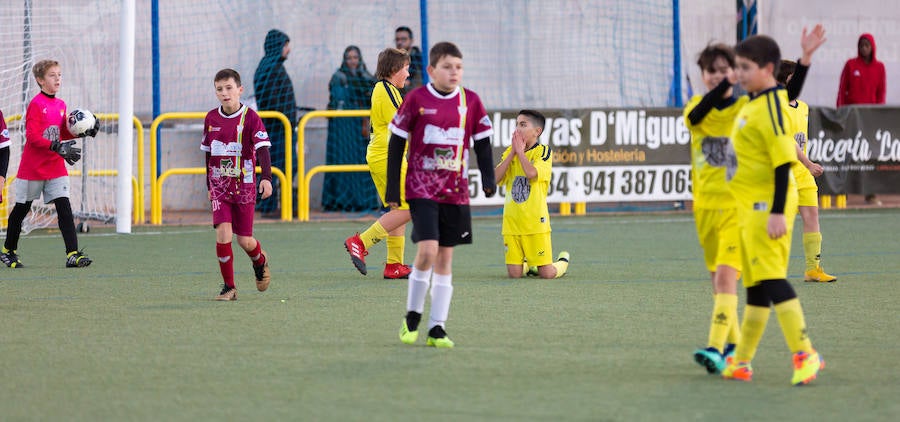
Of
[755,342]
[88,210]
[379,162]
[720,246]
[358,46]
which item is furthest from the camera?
[358,46]

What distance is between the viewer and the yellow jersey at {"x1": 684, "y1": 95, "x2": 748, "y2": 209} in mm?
6109

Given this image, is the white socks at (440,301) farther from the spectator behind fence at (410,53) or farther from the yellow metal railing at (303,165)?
the spectator behind fence at (410,53)

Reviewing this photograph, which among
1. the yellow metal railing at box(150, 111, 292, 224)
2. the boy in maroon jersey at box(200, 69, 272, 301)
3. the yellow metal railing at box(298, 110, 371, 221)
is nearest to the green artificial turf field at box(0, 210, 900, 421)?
the boy in maroon jersey at box(200, 69, 272, 301)

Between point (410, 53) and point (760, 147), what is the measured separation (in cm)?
1175

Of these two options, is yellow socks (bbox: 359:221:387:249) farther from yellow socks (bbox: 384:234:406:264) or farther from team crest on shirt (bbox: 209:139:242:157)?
team crest on shirt (bbox: 209:139:242:157)

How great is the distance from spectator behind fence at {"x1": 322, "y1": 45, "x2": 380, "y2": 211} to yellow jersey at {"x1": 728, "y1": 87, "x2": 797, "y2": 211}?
37.9ft

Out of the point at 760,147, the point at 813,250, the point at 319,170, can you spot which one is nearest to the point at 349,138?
the point at 319,170

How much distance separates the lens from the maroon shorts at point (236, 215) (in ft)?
28.6

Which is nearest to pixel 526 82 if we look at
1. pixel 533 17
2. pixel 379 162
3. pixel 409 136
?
pixel 533 17

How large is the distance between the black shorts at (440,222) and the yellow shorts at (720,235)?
1.30 metres

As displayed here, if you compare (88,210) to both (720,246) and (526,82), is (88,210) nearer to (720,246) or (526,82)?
(526,82)

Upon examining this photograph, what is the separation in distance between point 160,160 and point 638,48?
22.9 ft

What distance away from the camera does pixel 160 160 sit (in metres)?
16.5

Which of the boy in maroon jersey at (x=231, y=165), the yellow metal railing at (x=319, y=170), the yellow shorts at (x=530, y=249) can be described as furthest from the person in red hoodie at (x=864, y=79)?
the boy in maroon jersey at (x=231, y=165)
